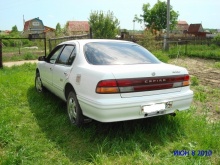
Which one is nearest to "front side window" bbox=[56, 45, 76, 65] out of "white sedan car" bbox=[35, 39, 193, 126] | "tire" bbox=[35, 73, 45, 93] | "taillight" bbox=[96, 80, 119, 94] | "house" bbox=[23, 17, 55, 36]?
"white sedan car" bbox=[35, 39, 193, 126]

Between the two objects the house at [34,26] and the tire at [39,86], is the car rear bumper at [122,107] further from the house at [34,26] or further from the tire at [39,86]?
the house at [34,26]

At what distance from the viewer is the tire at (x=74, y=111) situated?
142 inches

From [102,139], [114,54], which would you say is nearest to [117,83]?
[114,54]

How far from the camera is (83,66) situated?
11.7ft

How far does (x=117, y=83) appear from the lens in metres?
3.09

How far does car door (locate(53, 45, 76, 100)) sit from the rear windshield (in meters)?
0.39

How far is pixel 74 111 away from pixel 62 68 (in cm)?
88

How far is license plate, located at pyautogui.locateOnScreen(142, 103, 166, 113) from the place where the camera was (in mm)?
3193

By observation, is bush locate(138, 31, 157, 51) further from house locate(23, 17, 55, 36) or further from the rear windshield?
house locate(23, 17, 55, 36)

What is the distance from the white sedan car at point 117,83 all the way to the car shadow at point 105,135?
0.83 feet

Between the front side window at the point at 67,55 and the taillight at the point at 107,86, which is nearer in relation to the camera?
the taillight at the point at 107,86

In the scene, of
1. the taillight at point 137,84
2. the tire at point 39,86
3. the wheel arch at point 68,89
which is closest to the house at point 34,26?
the tire at point 39,86

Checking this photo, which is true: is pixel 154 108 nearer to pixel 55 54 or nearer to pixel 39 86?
pixel 55 54

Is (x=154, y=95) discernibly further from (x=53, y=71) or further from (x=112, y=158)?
(x=53, y=71)
